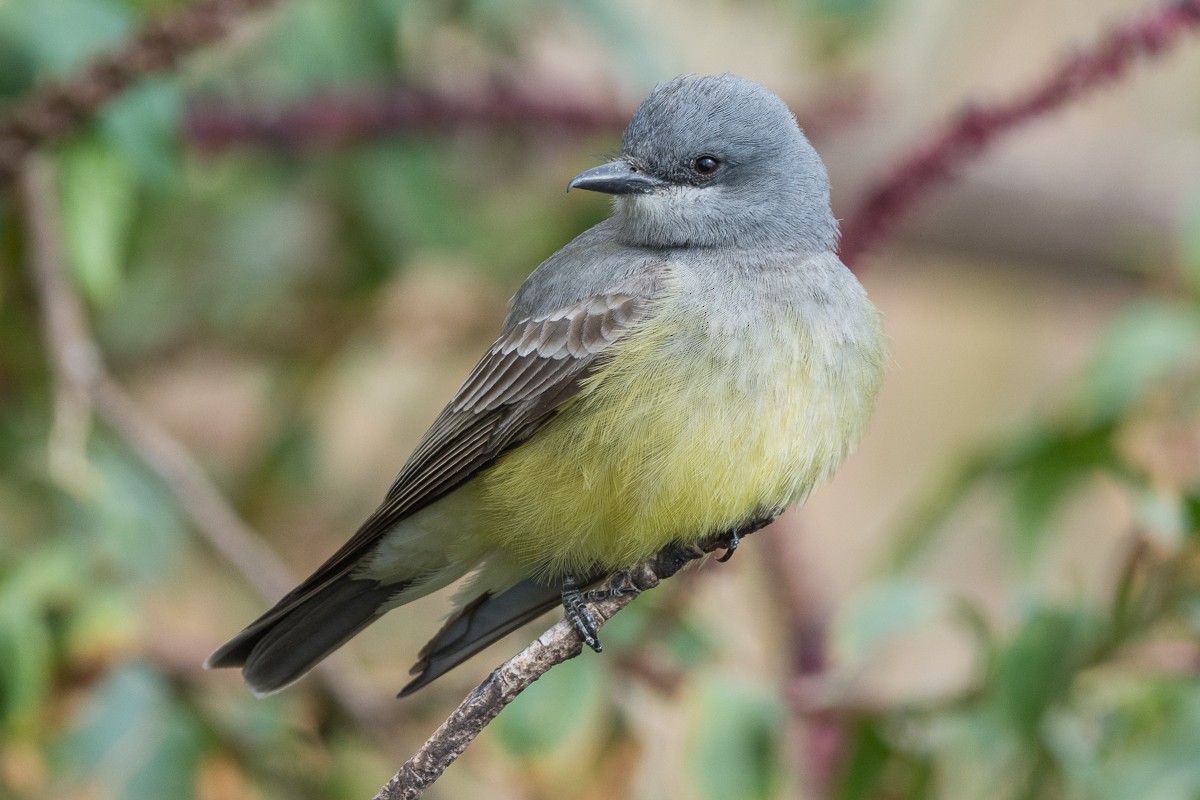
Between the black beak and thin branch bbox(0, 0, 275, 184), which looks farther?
the black beak

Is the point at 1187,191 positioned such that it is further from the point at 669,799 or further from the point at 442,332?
the point at 669,799

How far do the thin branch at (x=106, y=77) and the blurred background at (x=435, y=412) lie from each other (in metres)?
0.15

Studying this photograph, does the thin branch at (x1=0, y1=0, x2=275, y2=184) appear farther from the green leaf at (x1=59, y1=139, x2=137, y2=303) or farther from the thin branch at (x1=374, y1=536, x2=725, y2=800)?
the thin branch at (x1=374, y1=536, x2=725, y2=800)

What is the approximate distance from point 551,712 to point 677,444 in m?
0.77

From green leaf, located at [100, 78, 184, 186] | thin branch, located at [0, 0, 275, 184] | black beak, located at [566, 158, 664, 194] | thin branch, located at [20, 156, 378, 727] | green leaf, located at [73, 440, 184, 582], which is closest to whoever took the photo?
thin branch, located at [0, 0, 275, 184]

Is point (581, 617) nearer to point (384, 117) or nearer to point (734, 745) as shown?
point (734, 745)

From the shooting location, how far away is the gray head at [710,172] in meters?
3.74

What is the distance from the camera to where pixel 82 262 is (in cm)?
377

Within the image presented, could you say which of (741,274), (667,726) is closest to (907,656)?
(667,726)

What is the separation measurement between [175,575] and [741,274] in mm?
2861

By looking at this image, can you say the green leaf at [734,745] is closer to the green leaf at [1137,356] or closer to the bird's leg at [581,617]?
the bird's leg at [581,617]

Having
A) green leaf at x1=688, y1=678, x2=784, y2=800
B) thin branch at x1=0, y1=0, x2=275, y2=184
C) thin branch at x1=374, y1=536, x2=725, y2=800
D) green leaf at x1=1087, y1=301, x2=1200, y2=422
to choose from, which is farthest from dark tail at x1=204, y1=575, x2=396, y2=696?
green leaf at x1=1087, y1=301, x2=1200, y2=422

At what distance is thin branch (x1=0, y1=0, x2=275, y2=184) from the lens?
3.46 meters

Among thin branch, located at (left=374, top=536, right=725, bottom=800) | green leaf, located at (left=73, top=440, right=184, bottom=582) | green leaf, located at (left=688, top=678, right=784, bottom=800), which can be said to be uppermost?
green leaf, located at (left=73, top=440, right=184, bottom=582)
